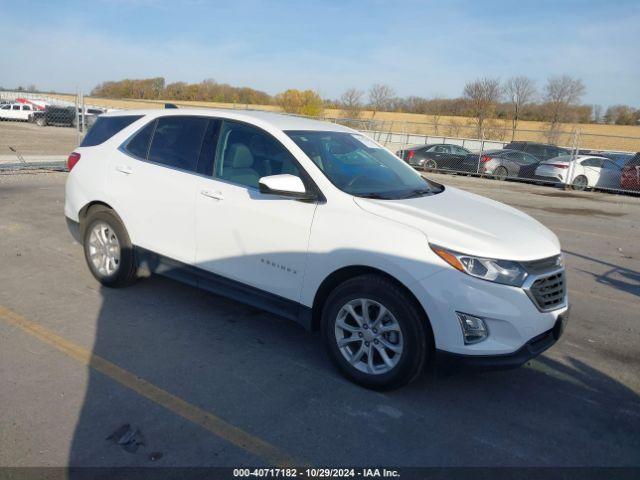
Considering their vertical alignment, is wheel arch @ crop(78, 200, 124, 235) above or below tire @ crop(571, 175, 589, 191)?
below

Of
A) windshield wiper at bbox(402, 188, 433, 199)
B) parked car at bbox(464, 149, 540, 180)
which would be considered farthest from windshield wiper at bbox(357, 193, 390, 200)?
parked car at bbox(464, 149, 540, 180)

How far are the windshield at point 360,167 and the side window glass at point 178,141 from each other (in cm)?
93

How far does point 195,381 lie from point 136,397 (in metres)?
0.41

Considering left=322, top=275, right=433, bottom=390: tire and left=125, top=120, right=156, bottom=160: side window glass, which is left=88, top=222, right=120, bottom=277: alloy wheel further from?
left=322, top=275, right=433, bottom=390: tire

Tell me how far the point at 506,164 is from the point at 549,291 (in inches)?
714

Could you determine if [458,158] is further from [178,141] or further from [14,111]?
[14,111]

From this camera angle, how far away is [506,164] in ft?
67.2

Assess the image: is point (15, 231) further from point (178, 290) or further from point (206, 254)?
point (206, 254)

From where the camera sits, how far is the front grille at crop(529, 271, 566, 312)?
3.42m

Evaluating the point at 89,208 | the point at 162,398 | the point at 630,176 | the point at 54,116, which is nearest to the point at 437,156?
the point at 630,176

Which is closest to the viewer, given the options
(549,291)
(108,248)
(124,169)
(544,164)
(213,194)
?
(549,291)

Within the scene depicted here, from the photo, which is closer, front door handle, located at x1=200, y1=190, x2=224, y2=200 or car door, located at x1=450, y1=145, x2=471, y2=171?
front door handle, located at x1=200, y1=190, x2=224, y2=200

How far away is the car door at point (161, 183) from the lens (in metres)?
4.58

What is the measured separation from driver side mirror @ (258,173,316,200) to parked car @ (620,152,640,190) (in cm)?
1684
